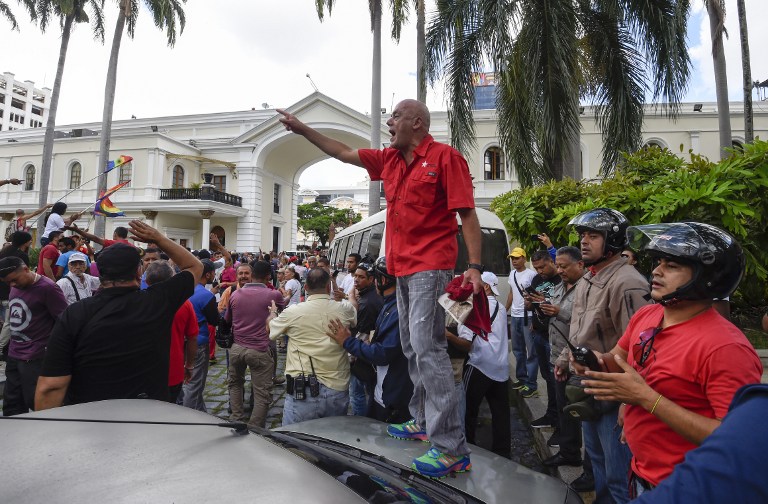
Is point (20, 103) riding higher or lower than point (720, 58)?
higher

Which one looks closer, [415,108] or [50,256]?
[415,108]

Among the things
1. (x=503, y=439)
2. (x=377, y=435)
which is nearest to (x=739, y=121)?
(x=503, y=439)

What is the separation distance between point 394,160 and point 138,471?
2.18 m

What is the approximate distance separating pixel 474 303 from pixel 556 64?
8198mm

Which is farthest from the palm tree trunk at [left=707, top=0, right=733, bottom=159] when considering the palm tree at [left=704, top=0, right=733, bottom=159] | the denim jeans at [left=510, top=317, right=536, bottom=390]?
the denim jeans at [left=510, top=317, right=536, bottom=390]

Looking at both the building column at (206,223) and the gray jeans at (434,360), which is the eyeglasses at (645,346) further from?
the building column at (206,223)

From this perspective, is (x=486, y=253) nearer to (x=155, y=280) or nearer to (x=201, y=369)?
(x=201, y=369)

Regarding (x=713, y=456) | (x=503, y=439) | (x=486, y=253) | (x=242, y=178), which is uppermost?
(x=242, y=178)

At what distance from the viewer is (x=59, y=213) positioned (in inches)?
304

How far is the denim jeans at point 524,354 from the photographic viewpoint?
5.78 meters

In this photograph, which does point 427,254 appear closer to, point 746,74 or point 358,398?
point 358,398

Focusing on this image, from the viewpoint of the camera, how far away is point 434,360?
240 centimetres

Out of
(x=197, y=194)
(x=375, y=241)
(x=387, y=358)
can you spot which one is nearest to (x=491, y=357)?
(x=387, y=358)

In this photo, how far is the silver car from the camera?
45.5 inches
